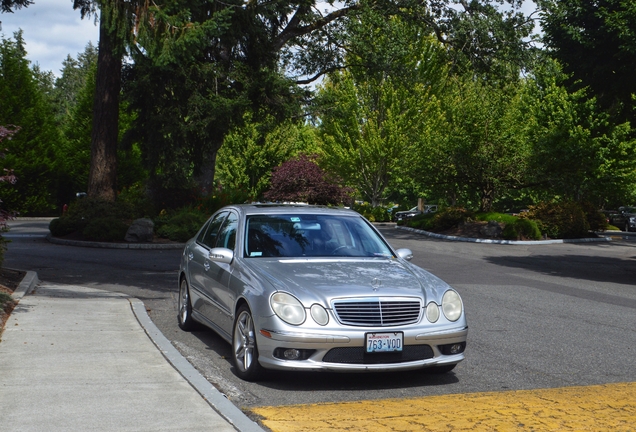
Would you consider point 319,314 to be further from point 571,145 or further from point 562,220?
point 571,145

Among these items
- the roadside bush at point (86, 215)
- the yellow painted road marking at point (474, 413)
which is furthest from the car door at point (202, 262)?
the roadside bush at point (86, 215)

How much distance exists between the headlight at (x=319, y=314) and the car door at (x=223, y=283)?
1.19 m

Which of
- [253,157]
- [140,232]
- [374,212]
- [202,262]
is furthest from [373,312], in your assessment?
[253,157]

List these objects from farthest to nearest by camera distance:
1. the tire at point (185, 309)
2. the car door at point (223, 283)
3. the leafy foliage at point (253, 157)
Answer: the leafy foliage at point (253, 157) < the tire at point (185, 309) < the car door at point (223, 283)

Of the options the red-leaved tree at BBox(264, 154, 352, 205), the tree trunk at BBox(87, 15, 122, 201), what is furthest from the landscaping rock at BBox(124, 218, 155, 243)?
the red-leaved tree at BBox(264, 154, 352, 205)

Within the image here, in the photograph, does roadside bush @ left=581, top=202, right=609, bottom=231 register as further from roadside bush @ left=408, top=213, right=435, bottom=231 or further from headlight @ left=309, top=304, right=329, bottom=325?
headlight @ left=309, top=304, right=329, bottom=325

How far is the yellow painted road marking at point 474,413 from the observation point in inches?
215

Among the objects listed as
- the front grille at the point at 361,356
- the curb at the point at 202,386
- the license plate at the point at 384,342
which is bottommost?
the curb at the point at 202,386

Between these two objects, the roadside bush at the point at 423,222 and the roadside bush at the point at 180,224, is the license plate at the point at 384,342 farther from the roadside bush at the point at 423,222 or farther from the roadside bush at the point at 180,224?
the roadside bush at the point at 423,222

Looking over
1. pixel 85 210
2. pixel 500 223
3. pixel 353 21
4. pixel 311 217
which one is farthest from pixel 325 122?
pixel 311 217

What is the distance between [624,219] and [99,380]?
158ft

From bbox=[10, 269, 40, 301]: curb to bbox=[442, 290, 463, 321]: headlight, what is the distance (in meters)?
6.94

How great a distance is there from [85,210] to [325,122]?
29582 mm

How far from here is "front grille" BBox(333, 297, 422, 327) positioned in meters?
6.48
